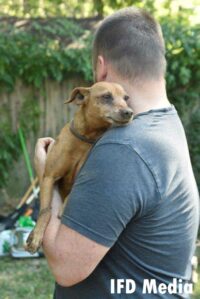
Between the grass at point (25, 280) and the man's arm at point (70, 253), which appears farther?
the grass at point (25, 280)

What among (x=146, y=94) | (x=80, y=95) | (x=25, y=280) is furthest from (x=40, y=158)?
(x=25, y=280)

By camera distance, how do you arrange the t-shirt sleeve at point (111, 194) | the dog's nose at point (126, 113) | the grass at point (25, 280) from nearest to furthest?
the t-shirt sleeve at point (111, 194)
the dog's nose at point (126, 113)
the grass at point (25, 280)

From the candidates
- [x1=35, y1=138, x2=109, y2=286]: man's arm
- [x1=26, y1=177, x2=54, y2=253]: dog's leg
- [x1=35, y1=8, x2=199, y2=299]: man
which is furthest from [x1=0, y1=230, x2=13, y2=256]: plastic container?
[x1=35, y1=138, x2=109, y2=286]: man's arm

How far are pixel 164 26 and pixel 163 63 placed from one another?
18.9 feet

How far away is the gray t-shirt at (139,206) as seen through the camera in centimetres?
188

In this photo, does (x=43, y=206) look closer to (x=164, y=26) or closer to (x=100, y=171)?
(x=100, y=171)

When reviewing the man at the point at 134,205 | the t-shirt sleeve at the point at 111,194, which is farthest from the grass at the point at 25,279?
the t-shirt sleeve at the point at 111,194

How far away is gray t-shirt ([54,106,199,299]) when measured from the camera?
74.0 inches

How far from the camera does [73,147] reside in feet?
8.61

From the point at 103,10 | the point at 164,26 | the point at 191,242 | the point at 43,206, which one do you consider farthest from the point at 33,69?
the point at 191,242

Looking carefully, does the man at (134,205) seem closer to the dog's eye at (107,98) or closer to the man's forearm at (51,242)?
the man's forearm at (51,242)

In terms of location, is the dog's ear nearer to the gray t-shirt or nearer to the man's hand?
the man's hand

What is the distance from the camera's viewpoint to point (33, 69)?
7.38 meters

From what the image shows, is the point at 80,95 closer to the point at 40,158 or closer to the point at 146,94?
the point at 40,158
